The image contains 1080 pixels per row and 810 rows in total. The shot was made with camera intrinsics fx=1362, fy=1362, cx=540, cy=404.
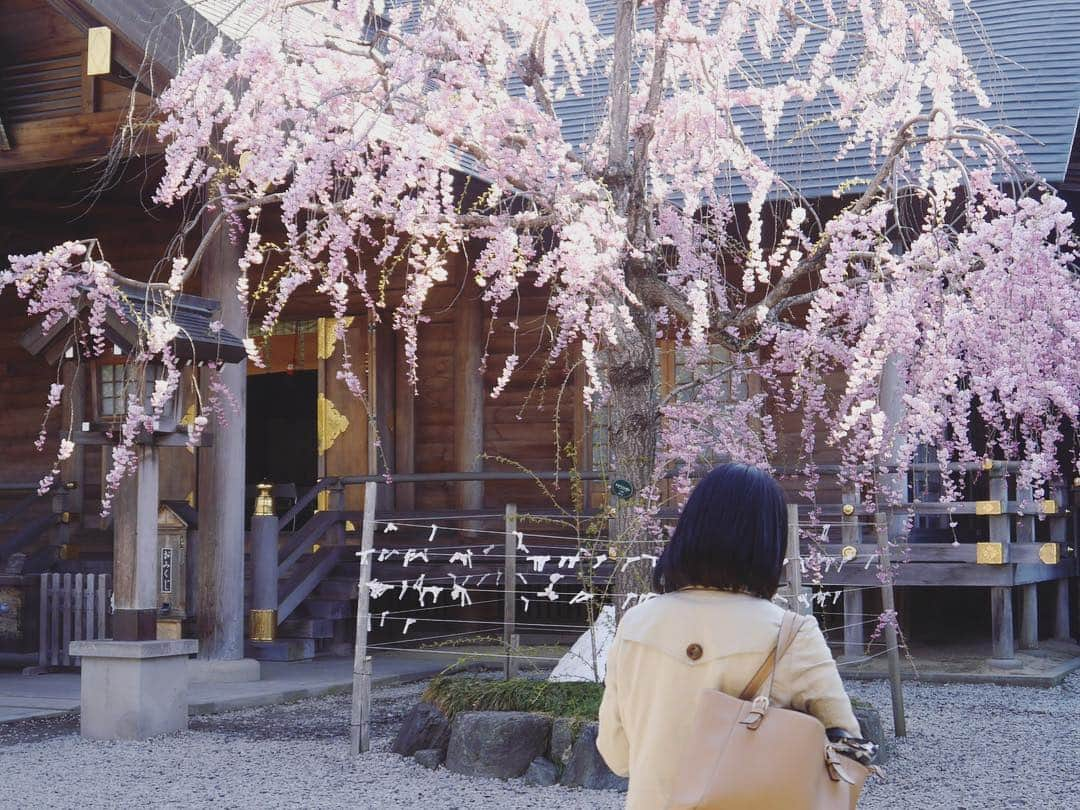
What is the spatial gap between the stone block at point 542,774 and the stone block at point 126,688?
2.75m

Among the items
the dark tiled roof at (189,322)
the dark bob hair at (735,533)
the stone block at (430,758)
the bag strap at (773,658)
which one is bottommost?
the stone block at (430,758)

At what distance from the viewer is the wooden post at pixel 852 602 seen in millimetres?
11195

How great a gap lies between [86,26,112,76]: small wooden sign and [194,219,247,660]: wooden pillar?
1.56 metres

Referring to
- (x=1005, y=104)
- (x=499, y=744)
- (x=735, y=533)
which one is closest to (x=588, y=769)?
(x=499, y=744)

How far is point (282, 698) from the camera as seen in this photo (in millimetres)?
10016

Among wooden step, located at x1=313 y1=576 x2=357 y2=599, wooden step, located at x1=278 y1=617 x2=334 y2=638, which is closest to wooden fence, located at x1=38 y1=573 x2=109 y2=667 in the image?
wooden step, located at x1=278 y1=617 x2=334 y2=638

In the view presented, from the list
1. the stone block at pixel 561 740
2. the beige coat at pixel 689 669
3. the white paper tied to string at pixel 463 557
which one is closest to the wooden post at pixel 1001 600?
the white paper tied to string at pixel 463 557

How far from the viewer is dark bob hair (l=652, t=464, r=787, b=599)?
8.98 ft

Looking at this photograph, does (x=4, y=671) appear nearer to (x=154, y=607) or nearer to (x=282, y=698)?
(x=282, y=698)

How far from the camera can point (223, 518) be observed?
10.4 meters

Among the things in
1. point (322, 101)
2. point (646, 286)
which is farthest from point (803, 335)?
point (322, 101)

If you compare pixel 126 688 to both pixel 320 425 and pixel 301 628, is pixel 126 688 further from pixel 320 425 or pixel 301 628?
pixel 320 425

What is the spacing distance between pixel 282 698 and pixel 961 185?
22.1 feet

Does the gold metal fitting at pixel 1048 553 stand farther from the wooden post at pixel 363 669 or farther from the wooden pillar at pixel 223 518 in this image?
the wooden pillar at pixel 223 518
